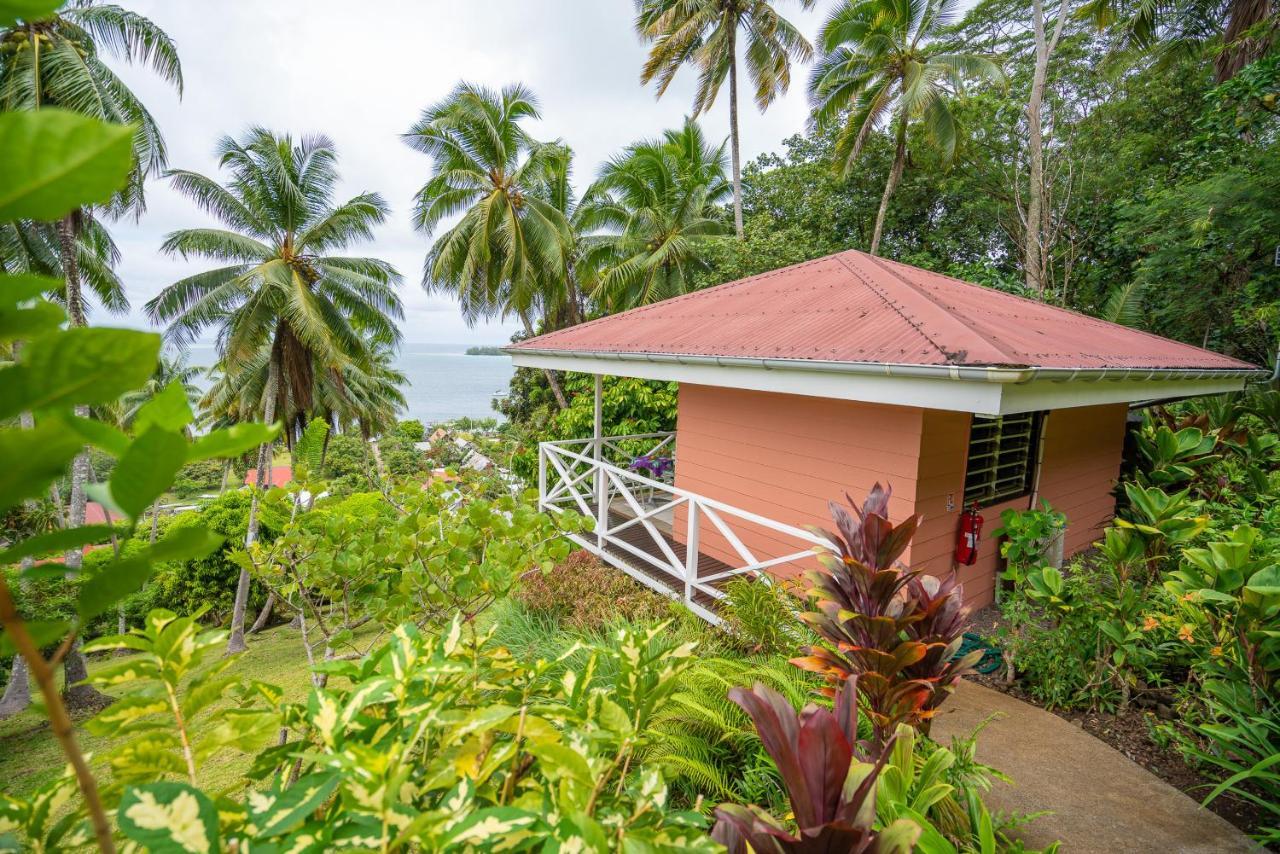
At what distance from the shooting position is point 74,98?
11430 mm

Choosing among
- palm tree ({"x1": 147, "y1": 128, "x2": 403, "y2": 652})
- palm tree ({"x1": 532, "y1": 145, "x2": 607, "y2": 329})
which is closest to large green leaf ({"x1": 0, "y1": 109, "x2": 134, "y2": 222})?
palm tree ({"x1": 147, "y1": 128, "x2": 403, "y2": 652})

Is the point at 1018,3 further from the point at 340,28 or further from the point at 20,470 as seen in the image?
the point at 20,470

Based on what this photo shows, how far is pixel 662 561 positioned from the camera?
6.93 m

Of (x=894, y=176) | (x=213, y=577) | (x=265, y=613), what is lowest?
(x=213, y=577)

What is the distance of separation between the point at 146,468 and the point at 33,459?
96mm

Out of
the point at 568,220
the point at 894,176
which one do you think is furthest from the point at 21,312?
the point at 568,220

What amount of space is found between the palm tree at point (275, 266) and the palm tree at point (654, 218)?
23.7ft

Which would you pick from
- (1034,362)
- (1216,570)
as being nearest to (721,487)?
(1034,362)

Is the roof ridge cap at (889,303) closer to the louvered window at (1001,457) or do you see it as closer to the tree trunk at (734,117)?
the louvered window at (1001,457)

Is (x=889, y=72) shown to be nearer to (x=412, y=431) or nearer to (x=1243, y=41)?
(x=1243, y=41)

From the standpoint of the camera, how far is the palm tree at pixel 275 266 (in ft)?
51.4

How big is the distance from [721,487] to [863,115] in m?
14.7

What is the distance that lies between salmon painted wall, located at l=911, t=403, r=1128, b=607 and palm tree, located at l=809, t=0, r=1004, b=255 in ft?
33.4

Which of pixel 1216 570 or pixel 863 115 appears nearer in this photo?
pixel 1216 570
